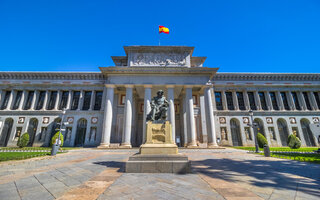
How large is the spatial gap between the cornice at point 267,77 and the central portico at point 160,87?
28.1 feet

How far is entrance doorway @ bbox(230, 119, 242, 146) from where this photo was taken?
27.1m

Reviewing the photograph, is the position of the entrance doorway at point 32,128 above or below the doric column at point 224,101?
below

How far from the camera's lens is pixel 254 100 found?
2916cm

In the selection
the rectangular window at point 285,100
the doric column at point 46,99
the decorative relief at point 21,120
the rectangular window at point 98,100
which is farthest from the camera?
the rectangular window at point 285,100

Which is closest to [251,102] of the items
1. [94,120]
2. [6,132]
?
[94,120]

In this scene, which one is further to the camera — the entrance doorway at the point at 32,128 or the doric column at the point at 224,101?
the doric column at the point at 224,101

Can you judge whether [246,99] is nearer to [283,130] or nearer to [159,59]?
[283,130]

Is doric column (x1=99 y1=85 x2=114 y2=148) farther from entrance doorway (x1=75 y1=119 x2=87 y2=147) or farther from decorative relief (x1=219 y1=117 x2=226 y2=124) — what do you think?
decorative relief (x1=219 y1=117 x2=226 y2=124)

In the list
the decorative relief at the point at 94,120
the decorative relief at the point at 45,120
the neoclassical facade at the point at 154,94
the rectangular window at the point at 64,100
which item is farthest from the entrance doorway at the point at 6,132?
the decorative relief at the point at 94,120

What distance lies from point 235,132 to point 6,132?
44621mm

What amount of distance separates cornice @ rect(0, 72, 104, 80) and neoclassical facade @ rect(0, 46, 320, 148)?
0.62 ft

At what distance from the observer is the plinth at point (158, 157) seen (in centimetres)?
553

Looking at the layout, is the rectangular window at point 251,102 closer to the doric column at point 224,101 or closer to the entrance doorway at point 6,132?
the doric column at point 224,101

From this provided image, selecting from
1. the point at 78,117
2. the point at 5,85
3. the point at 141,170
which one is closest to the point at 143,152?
the point at 141,170
